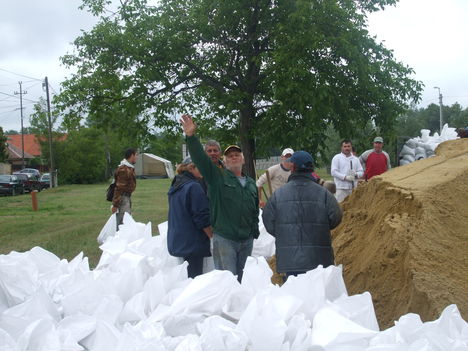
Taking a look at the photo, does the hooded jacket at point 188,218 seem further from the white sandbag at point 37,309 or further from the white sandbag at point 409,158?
the white sandbag at point 409,158

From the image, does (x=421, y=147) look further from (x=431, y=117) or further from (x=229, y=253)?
(x=431, y=117)

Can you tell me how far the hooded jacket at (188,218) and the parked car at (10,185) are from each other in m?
28.1

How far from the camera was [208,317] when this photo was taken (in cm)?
311

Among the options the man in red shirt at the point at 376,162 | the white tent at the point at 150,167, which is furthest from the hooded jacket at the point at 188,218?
the white tent at the point at 150,167

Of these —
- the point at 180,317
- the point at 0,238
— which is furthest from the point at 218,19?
the point at 180,317

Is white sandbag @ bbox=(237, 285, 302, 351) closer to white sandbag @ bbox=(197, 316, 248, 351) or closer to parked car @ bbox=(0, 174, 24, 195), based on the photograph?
white sandbag @ bbox=(197, 316, 248, 351)

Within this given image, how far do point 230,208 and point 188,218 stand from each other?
0.43 meters

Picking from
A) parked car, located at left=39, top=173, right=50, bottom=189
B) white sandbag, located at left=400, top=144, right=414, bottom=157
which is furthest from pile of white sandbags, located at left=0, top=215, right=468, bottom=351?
parked car, located at left=39, top=173, right=50, bottom=189

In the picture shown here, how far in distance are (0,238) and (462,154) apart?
8822mm

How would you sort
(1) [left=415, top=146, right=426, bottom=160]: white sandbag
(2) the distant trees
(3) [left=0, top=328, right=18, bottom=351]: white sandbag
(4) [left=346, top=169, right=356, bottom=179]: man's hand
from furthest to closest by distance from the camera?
(2) the distant trees → (1) [left=415, top=146, right=426, bottom=160]: white sandbag → (4) [left=346, top=169, right=356, bottom=179]: man's hand → (3) [left=0, top=328, right=18, bottom=351]: white sandbag

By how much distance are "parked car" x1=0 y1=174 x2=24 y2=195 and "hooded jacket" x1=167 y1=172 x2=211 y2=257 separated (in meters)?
28.1

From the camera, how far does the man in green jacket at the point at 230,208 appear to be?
158 inches

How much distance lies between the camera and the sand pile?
3.54m

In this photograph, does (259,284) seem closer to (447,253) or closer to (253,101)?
(447,253)
